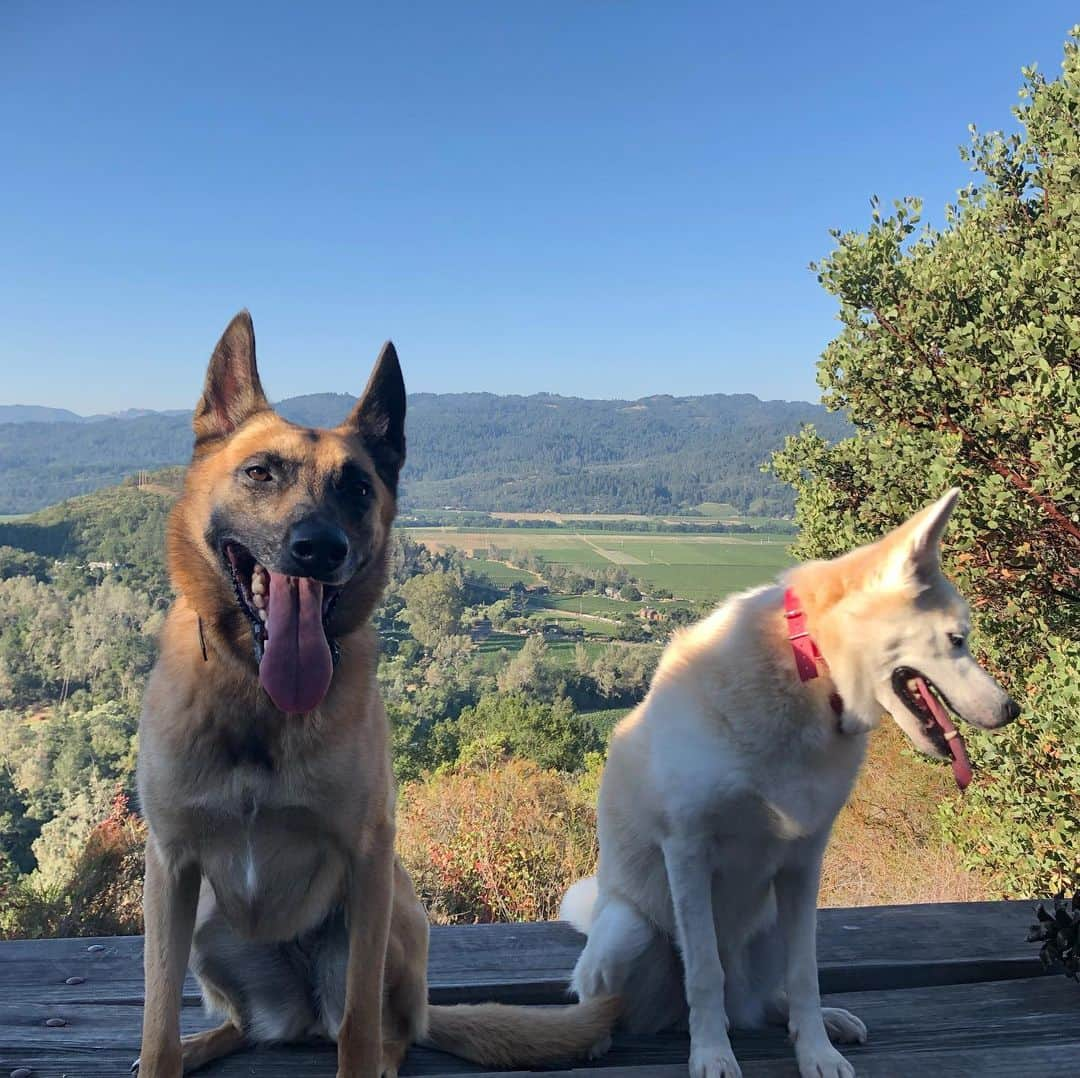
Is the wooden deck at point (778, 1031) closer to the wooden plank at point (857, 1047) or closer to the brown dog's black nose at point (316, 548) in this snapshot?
the wooden plank at point (857, 1047)

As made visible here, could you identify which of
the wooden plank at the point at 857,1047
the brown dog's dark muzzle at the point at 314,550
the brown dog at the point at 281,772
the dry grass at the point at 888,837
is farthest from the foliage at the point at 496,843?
the brown dog's dark muzzle at the point at 314,550

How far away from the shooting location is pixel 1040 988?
2.64 meters

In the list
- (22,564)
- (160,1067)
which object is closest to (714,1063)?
(160,1067)

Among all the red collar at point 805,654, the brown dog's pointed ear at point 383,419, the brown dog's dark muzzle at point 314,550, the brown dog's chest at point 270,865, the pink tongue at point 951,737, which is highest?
the brown dog's pointed ear at point 383,419

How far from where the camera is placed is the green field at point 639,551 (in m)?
44.2

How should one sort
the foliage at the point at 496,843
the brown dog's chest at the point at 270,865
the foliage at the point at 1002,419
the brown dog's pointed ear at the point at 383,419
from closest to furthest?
the brown dog's chest at the point at 270,865
the brown dog's pointed ear at the point at 383,419
the foliage at the point at 1002,419
the foliage at the point at 496,843

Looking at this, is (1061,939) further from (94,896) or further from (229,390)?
(94,896)

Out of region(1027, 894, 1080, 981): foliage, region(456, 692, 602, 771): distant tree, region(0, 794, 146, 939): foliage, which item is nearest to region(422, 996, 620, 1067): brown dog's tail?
region(1027, 894, 1080, 981): foliage

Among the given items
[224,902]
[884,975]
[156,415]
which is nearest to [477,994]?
[224,902]

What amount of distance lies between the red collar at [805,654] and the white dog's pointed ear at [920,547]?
0.26 m

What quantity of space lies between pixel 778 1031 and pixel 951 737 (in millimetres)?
1057

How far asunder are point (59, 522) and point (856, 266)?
3137cm

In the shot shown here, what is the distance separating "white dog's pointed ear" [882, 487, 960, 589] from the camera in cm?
204

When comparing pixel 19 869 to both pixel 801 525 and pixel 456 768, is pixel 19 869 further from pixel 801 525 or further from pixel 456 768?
pixel 801 525
